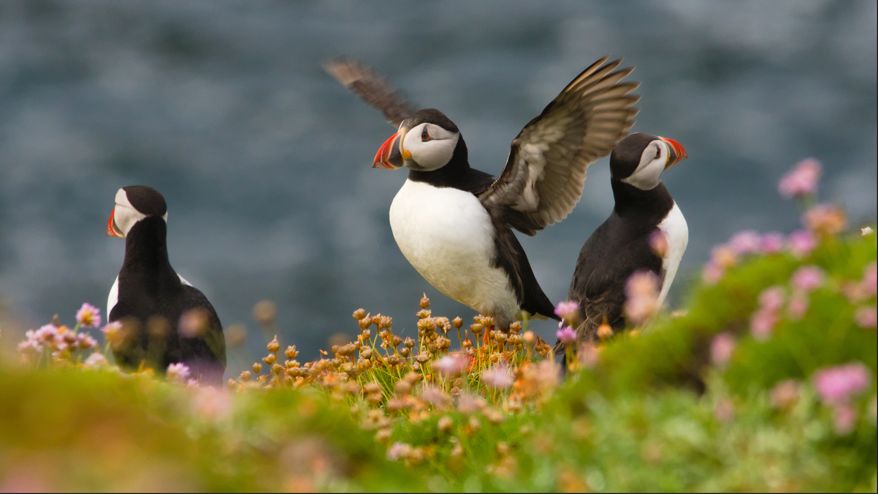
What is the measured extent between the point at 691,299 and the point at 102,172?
21682 millimetres

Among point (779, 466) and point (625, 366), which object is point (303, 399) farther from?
point (779, 466)

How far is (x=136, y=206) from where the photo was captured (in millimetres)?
7484

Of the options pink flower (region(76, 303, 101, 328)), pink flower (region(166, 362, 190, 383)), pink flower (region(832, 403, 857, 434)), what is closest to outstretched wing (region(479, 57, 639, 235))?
pink flower (region(166, 362, 190, 383))

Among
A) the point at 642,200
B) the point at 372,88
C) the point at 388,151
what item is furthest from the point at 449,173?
the point at 372,88

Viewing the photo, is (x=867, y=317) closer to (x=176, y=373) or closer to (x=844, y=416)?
(x=844, y=416)

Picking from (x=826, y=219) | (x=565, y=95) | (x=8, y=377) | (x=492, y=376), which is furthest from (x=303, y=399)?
(x=565, y=95)

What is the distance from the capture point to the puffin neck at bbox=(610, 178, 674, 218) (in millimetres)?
7812

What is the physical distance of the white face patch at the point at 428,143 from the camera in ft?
28.7

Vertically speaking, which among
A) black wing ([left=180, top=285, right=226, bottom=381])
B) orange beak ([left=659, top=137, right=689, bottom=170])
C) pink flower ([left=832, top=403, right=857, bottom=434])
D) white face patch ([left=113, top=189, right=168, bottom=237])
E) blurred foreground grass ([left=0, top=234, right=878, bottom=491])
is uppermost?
orange beak ([left=659, top=137, right=689, bottom=170])

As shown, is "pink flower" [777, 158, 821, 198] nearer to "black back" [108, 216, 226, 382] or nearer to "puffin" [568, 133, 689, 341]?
"puffin" [568, 133, 689, 341]

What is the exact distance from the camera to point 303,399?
4574 mm

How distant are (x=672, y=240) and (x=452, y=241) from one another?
1.51 m

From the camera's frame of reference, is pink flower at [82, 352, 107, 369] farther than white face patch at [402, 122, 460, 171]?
No

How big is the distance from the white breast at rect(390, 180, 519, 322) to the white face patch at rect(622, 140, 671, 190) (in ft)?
4.28
